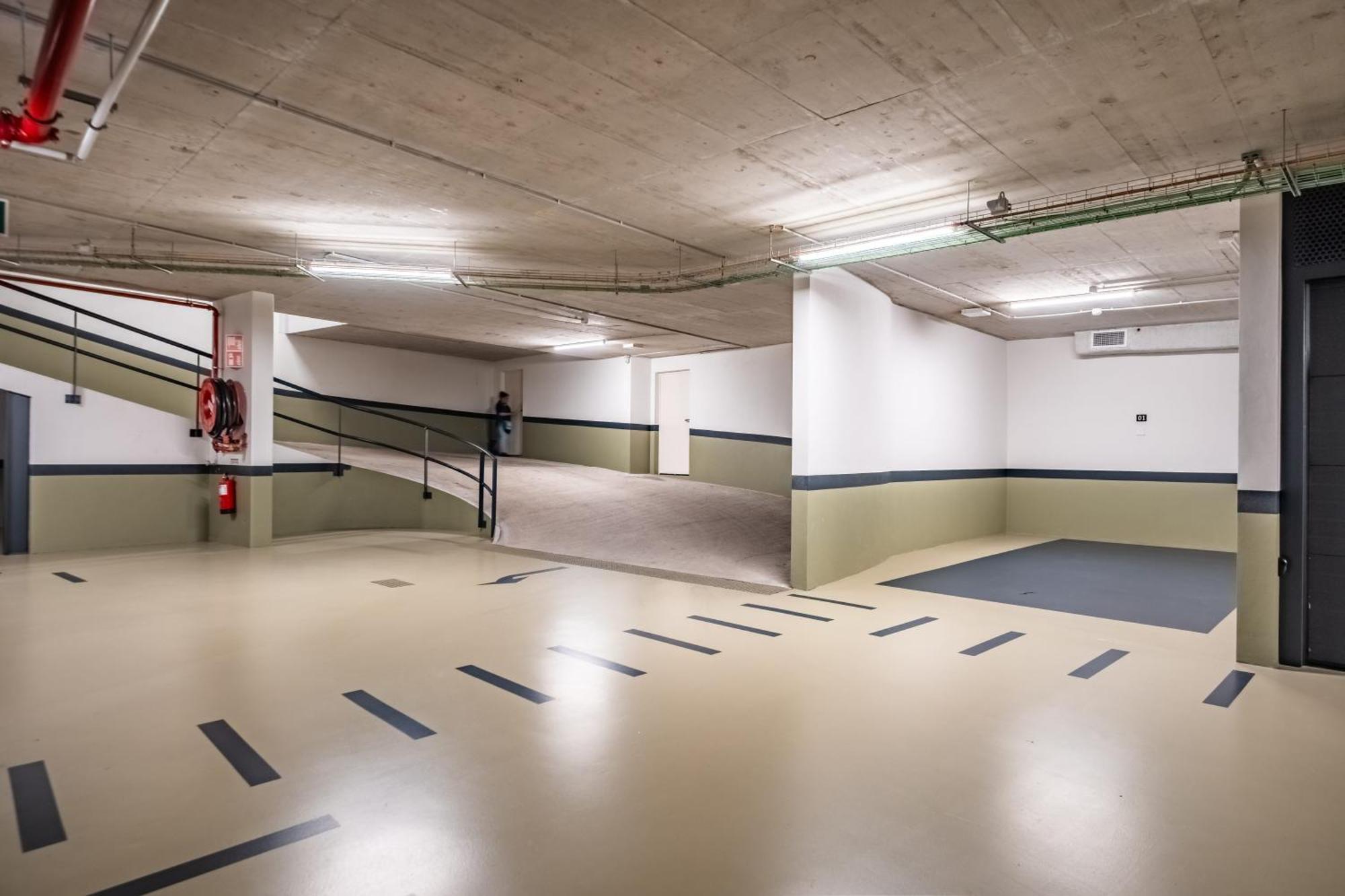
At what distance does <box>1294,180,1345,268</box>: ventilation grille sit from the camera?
434cm

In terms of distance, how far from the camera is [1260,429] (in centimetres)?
459

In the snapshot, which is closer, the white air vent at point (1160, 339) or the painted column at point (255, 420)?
the painted column at point (255, 420)

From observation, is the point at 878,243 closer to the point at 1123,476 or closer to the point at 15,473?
the point at 1123,476

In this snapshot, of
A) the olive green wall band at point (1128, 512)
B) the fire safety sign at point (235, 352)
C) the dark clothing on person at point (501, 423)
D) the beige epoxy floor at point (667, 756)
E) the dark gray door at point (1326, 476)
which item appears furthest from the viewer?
the dark clothing on person at point (501, 423)

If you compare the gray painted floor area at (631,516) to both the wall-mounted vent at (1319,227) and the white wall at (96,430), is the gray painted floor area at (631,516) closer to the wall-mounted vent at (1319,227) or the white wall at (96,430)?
the white wall at (96,430)

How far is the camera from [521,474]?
12844 mm

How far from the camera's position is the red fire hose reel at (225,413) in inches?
337

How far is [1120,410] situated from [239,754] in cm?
1114

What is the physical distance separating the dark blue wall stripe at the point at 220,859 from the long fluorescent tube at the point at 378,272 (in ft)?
18.3

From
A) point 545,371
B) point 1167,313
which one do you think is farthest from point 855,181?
point 545,371

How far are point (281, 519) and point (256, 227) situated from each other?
4.94m

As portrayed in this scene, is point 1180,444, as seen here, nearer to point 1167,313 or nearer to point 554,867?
point 1167,313

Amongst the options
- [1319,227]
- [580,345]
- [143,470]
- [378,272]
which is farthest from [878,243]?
[143,470]

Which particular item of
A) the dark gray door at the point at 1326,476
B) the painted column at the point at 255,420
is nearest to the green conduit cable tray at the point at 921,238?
the dark gray door at the point at 1326,476
